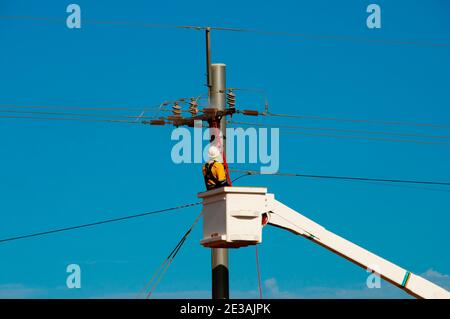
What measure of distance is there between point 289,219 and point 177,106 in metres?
4.96

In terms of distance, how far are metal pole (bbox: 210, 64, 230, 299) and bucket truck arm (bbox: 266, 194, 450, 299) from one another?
194 centimetres

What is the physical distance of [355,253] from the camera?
121 ft

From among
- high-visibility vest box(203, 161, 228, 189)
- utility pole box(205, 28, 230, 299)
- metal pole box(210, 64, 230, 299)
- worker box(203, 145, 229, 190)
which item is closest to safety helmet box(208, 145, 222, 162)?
worker box(203, 145, 229, 190)

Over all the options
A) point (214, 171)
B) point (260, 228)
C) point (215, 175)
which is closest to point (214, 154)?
point (214, 171)

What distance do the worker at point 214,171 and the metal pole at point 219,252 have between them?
944 millimetres

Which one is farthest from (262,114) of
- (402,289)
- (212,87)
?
(402,289)

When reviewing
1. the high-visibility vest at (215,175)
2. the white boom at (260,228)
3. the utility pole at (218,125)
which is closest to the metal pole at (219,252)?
the utility pole at (218,125)

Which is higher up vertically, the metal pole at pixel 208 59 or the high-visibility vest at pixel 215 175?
the metal pole at pixel 208 59

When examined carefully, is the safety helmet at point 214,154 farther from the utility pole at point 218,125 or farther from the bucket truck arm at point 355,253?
the bucket truck arm at point 355,253

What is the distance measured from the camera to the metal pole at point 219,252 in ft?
117

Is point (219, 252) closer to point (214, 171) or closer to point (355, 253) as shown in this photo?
point (214, 171)

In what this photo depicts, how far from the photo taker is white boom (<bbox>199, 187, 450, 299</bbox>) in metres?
33.9

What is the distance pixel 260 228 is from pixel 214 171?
7.03 feet
